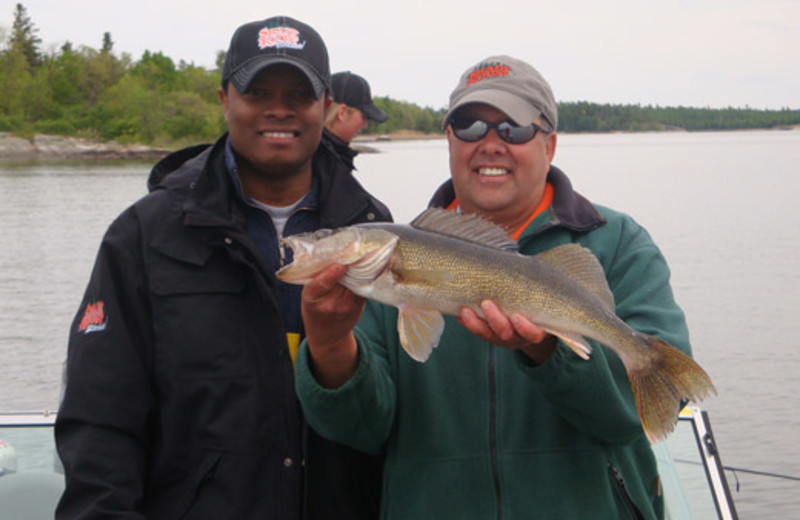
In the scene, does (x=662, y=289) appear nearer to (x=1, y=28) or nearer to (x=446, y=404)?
(x=446, y=404)

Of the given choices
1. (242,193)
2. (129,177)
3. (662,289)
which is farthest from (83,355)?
(129,177)

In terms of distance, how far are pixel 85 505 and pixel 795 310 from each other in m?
20.4

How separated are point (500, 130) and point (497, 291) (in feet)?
2.47

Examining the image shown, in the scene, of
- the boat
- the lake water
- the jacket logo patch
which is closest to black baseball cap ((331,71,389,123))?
the boat

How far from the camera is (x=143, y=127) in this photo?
102188mm

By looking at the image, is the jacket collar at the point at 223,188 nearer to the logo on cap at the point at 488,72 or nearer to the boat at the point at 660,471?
the logo on cap at the point at 488,72

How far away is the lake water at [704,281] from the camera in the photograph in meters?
14.1

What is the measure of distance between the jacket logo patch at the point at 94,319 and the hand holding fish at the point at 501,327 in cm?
129

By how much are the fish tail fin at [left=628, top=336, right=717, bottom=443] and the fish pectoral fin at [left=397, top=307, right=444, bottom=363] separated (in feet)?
2.41

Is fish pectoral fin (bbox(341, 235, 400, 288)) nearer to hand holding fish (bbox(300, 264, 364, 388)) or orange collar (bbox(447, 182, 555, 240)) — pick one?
hand holding fish (bbox(300, 264, 364, 388))

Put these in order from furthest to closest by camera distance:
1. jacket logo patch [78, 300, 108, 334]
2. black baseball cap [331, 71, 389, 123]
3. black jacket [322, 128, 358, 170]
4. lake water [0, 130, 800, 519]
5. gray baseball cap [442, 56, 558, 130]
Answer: lake water [0, 130, 800, 519]
black baseball cap [331, 71, 389, 123]
black jacket [322, 128, 358, 170]
gray baseball cap [442, 56, 558, 130]
jacket logo patch [78, 300, 108, 334]

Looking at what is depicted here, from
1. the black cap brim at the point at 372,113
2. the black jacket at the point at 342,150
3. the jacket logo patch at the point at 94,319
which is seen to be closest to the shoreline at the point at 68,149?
the black cap brim at the point at 372,113

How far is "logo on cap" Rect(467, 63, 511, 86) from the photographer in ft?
11.8

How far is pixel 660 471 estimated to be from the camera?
4.52 meters
